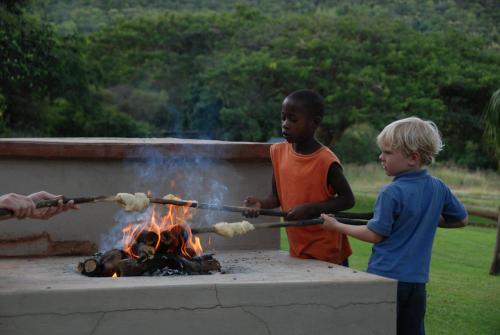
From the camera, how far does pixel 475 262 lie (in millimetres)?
10812

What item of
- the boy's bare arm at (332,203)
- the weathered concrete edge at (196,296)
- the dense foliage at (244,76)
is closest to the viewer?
the weathered concrete edge at (196,296)

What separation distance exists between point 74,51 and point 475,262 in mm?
11960

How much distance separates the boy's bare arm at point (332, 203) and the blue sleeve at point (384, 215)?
0.49m

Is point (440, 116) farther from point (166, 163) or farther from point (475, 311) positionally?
point (166, 163)

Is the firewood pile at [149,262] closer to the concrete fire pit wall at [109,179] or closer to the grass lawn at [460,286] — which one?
the concrete fire pit wall at [109,179]

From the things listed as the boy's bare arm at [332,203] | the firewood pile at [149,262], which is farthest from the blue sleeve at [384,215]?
the firewood pile at [149,262]

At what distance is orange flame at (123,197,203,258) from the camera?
4.47 metres

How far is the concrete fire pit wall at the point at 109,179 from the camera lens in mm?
5199

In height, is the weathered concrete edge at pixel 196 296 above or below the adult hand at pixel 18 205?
below

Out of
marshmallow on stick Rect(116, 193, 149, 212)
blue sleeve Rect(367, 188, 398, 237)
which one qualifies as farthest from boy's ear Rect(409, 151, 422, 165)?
marshmallow on stick Rect(116, 193, 149, 212)

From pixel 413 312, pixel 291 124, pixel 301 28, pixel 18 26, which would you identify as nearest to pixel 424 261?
pixel 413 312

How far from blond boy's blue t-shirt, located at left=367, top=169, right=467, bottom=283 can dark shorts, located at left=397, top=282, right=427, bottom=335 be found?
0.04 m

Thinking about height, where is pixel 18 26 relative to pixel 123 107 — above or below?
above

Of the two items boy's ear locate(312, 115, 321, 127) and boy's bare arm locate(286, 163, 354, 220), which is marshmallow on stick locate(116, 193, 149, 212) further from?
boy's ear locate(312, 115, 321, 127)
